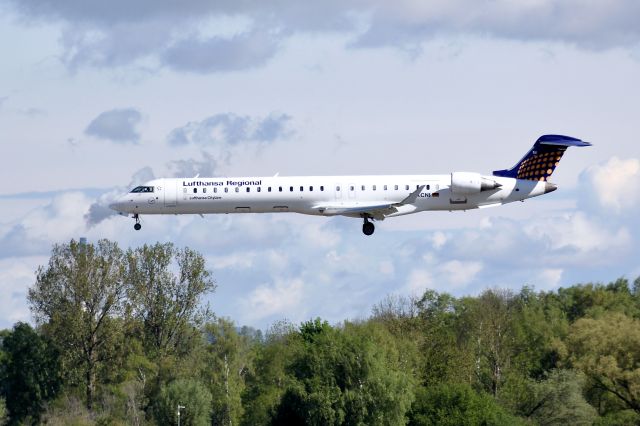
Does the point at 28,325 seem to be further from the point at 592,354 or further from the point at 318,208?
the point at 318,208

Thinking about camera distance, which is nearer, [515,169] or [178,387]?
[515,169]

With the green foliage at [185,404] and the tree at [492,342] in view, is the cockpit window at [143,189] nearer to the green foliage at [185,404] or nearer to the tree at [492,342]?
the green foliage at [185,404]

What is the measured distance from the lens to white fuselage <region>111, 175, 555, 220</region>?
262ft

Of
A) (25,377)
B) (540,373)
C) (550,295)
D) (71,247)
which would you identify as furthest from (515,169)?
(550,295)

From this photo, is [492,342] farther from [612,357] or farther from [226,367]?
[226,367]

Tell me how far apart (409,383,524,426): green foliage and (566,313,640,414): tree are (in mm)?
12846

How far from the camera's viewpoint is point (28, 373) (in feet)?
455

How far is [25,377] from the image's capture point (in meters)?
139

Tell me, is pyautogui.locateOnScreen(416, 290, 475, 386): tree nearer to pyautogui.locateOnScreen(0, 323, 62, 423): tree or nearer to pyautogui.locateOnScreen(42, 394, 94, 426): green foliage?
pyautogui.locateOnScreen(42, 394, 94, 426): green foliage

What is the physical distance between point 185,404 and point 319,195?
3125 cm

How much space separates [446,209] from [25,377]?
70.2m

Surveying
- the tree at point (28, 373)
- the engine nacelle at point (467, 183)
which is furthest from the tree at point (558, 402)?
the tree at point (28, 373)

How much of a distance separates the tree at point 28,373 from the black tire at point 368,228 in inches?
2334

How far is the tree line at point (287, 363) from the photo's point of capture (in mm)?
94750
